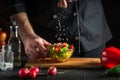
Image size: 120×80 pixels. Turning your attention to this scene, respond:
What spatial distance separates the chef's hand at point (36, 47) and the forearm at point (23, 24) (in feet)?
0.25

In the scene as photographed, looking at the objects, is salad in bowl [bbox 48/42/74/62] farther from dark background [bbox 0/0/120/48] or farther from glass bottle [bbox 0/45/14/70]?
dark background [bbox 0/0/120/48]

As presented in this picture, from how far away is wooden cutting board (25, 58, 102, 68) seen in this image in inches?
67.9

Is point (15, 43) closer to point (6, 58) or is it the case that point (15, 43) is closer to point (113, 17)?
point (6, 58)

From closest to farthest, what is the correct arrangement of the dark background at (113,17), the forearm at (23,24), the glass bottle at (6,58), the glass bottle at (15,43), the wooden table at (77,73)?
the wooden table at (77,73)
the glass bottle at (6,58)
the glass bottle at (15,43)
the forearm at (23,24)
the dark background at (113,17)

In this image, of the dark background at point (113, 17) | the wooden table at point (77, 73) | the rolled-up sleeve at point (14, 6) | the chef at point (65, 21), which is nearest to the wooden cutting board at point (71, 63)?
the wooden table at point (77, 73)

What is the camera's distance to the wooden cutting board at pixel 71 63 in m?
1.72

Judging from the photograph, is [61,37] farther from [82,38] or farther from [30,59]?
[30,59]

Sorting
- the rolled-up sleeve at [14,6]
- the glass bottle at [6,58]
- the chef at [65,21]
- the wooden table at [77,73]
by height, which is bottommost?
the wooden table at [77,73]

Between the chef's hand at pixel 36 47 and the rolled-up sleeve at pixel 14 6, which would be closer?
the chef's hand at pixel 36 47

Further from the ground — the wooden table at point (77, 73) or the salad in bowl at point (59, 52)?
the salad in bowl at point (59, 52)

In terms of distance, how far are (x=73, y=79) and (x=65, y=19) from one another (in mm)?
578

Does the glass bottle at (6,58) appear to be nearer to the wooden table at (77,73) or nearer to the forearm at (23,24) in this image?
the wooden table at (77,73)

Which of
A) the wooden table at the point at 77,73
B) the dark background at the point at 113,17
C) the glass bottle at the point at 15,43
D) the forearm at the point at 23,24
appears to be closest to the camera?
the wooden table at the point at 77,73

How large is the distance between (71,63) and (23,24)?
1.21 ft
